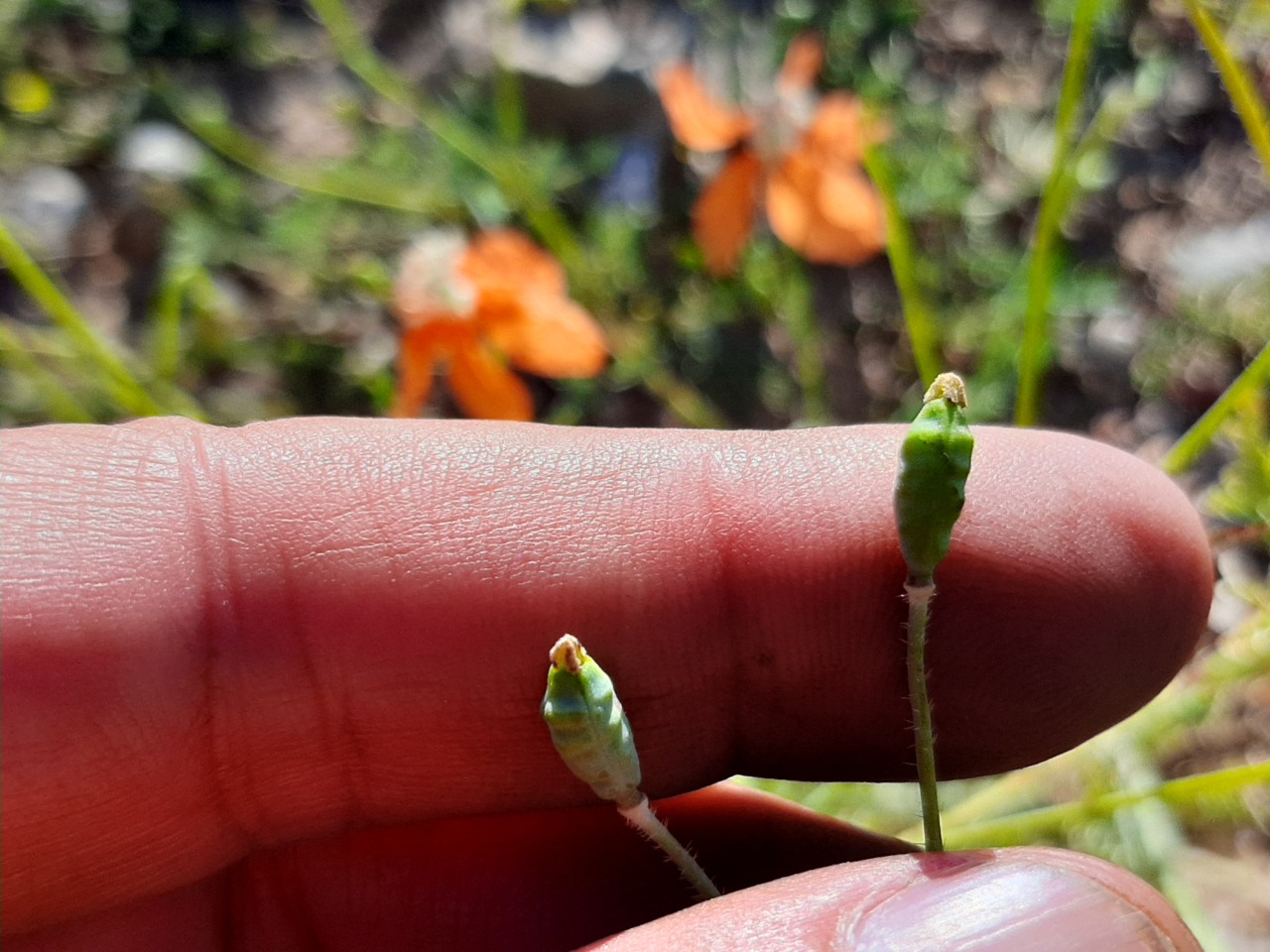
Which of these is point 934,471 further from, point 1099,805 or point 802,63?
point 802,63

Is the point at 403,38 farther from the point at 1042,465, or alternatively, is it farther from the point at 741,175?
the point at 1042,465

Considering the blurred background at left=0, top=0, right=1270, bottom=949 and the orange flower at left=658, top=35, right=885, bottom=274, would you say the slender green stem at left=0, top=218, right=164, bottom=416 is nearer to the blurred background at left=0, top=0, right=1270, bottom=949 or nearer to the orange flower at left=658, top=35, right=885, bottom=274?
the blurred background at left=0, top=0, right=1270, bottom=949

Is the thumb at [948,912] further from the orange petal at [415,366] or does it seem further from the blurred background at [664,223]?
the orange petal at [415,366]

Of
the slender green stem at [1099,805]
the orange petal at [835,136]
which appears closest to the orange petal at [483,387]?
the orange petal at [835,136]

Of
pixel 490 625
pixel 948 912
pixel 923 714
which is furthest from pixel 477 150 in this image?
pixel 948 912

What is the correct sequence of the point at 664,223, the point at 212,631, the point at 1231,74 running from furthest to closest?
the point at 664,223 → the point at 1231,74 → the point at 212,631

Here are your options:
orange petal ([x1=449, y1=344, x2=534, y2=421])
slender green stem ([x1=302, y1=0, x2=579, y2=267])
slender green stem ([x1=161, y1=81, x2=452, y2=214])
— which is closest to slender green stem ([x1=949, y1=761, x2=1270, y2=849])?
orange petal ([x1=449, y1=344, x2=534, y2=421])

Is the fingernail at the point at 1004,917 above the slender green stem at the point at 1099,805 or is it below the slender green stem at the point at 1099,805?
above
